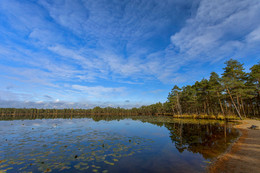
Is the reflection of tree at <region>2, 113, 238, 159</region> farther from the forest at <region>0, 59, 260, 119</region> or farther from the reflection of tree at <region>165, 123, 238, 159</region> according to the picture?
the forest at <region>0, 59, 260, 119</region>

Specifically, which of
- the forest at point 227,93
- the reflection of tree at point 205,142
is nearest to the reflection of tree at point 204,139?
the reflection of tree at point 205,142

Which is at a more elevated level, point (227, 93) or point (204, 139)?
point (227, 93)

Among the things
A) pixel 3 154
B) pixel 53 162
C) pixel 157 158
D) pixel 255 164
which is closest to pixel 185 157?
pixel 157 158

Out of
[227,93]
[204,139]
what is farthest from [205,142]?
[227,93]

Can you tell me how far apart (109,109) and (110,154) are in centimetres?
13824

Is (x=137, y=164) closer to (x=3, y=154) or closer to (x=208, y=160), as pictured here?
(x=208, y=160)

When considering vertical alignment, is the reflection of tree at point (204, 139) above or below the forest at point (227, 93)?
below

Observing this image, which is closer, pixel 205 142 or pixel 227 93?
pixel 205 142

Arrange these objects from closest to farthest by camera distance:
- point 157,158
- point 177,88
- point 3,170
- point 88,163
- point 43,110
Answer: point 3,170
point 88,163
point 157,158
point 177,88
point 43,110

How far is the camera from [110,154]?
31.4 feet

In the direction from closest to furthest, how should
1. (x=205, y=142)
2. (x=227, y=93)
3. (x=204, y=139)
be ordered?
(x=205, y=142) → (x=204, y=139) → (x=227, y=93)

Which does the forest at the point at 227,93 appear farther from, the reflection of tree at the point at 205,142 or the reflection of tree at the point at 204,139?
the reflection of tree at the point at 205,142

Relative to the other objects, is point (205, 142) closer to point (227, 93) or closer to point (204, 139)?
point (204, 139)

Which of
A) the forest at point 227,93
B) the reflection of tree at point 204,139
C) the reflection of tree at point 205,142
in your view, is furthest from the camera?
the forest at point 227,93
